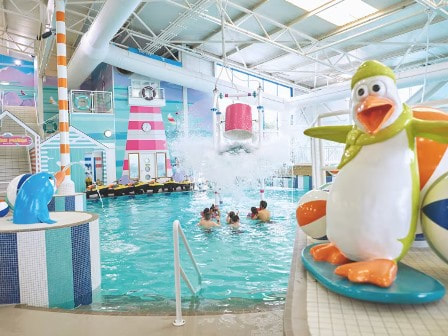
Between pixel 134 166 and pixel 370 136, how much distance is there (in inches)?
546

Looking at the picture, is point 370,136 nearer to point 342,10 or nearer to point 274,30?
point 342,10

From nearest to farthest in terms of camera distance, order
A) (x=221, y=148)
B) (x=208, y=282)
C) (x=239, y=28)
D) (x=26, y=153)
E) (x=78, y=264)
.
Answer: (x=78, y=264), (x=208, y=282), (x=221, y=148), (x=239, y=28), (x=26, y=153)

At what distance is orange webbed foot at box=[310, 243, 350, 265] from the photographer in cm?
177

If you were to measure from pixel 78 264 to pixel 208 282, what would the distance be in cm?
137

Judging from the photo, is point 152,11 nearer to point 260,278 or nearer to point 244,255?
point 244,255

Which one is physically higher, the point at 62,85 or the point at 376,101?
the point at 62,85

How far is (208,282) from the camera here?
3967 millimetres

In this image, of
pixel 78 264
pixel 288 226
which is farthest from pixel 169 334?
pixel 288 226

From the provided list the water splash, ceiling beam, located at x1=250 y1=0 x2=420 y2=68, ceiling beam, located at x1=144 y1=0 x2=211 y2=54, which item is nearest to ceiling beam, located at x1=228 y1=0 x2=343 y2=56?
ceiling beam, located at x1=250 y1=0 x2=420 y2=68

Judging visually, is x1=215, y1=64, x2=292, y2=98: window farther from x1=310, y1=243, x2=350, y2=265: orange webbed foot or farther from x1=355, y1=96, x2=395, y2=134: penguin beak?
x1=355, y1=96, x2=395, y2=134: penguin beak

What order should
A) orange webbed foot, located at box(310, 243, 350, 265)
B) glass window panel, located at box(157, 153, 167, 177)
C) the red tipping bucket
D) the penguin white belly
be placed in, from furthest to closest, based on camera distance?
glass window panel, located at box(157, 153, 167, 177)
the red tipping bucket
orange webbed foot, located at box(310, 243, 350, 265)
the penguin white belly

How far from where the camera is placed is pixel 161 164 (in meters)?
15.2

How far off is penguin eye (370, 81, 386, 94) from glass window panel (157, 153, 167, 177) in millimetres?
13941

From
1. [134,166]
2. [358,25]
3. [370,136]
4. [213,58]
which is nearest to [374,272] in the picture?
[370,136]
